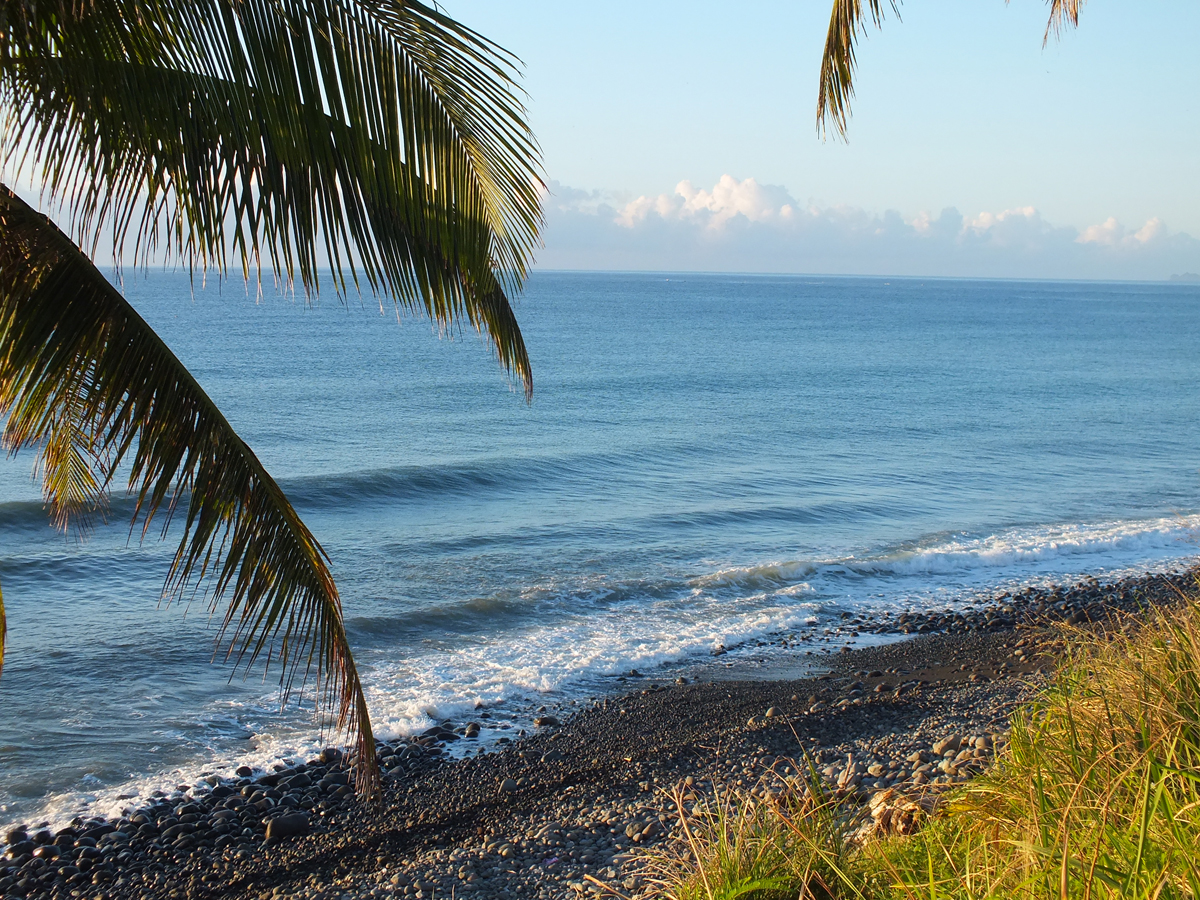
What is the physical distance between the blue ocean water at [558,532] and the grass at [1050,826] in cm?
317

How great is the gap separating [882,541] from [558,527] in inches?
260

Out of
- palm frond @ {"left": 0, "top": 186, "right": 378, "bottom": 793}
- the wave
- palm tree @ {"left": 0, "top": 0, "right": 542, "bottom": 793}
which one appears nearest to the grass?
palm frond @ {"left": 0, "top": 186, "right": 378, "bottom": 793}

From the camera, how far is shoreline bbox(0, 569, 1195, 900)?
6.52m

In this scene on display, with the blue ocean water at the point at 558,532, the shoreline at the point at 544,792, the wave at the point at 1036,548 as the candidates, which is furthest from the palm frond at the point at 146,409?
the wave at the point at 1036,548

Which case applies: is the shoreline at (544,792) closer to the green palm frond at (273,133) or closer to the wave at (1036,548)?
the green palm frond at (273,133)

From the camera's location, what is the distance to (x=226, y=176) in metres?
3.34

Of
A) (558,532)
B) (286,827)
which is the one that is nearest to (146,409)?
(286,827)

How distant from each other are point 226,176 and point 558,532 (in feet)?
49.3

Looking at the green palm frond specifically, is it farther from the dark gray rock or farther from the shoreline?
the dark gray rock

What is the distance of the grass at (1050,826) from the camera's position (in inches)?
115

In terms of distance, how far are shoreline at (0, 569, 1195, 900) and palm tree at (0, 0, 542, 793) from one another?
333 centimetres

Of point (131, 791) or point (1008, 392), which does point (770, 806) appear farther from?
point (1008, 392)

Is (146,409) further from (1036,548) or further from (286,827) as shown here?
(1036,548)

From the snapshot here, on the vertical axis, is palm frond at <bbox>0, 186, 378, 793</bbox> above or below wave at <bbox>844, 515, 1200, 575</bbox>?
above
